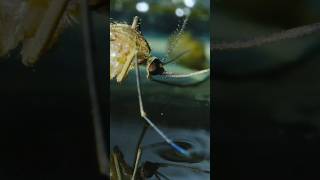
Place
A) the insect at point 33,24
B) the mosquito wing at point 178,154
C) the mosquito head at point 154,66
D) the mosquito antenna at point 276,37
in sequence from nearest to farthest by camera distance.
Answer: the mosquito antenna at point 276,37
the mosquito wing at point 178,154
the mosquito head at point 154,66
the insect at point 33,24

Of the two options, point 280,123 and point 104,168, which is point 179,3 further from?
point 104,168

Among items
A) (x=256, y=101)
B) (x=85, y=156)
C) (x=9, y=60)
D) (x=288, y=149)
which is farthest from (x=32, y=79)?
(x=288, y=149)

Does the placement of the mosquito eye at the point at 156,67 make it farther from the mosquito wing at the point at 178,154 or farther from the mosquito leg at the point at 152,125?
the mosquito wing at the point at 178,154

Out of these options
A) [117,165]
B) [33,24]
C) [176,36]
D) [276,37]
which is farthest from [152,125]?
[33,24]

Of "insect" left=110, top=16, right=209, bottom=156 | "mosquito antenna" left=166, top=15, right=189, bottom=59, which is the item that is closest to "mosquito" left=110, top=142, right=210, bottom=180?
"insect" left=110, top=16, right=209, bottom=156

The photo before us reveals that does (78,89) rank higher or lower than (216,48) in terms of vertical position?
lower

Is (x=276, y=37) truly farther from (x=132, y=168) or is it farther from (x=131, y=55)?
(x=132, y=168)

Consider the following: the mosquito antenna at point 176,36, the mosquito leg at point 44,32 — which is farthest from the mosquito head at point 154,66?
the mosquito leg at point 44,32
